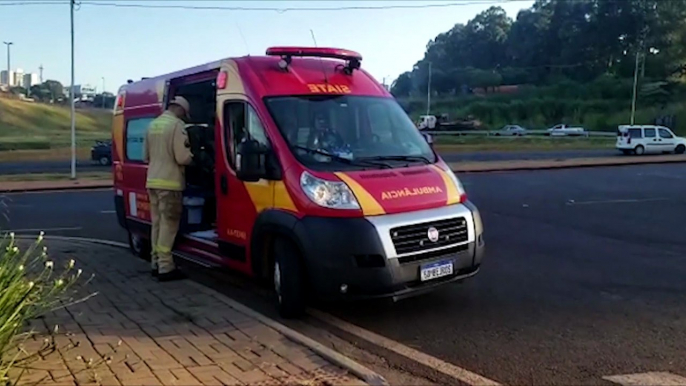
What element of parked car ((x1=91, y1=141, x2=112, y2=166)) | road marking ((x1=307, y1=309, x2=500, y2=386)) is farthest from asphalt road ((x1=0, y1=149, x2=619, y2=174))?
road marking ((x1=307, y1=309, x2=500, y2=386))

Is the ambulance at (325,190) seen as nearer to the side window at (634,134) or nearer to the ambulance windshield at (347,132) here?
the ambulance windshield at (347,132)

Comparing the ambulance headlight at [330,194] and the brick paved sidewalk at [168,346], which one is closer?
the brick paved sidewalk at [168,346]

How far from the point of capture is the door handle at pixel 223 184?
764cm

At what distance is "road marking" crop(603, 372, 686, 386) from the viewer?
500 cm

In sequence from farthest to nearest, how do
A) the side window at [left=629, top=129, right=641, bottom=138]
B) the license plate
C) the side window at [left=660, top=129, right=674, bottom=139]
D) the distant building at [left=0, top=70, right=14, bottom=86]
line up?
the distant building at [left=0, top=70, right=14, bottom=86], the side window at [left=660, top=129, right=674, bottom=139], the side window at [left=629, top=129, right=641, bottom=138], the license plate

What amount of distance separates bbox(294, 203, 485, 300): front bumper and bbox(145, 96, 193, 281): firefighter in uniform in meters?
2.36

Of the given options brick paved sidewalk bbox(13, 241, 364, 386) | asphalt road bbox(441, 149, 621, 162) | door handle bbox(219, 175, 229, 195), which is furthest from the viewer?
asphalt road bbox(441, 149, 621, 162)

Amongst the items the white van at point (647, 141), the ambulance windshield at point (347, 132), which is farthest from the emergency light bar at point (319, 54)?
the white van at point (647, 141)

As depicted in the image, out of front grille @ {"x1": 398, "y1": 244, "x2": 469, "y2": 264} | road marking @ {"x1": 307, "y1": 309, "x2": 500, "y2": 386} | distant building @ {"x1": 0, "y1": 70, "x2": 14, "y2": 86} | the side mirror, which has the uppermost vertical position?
distant building @ {"x1": 0, "y1": 70, "x2": 14, "y2": 86}

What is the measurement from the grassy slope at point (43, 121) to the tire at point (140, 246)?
62.2 meters

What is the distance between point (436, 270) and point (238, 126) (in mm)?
2543

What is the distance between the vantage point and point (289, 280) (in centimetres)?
654

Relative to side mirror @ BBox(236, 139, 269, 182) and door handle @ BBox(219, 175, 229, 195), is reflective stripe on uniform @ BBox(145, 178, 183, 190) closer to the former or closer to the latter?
door handle @ BBox(219, 175, 229, 195)

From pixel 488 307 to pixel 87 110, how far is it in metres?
89.7
